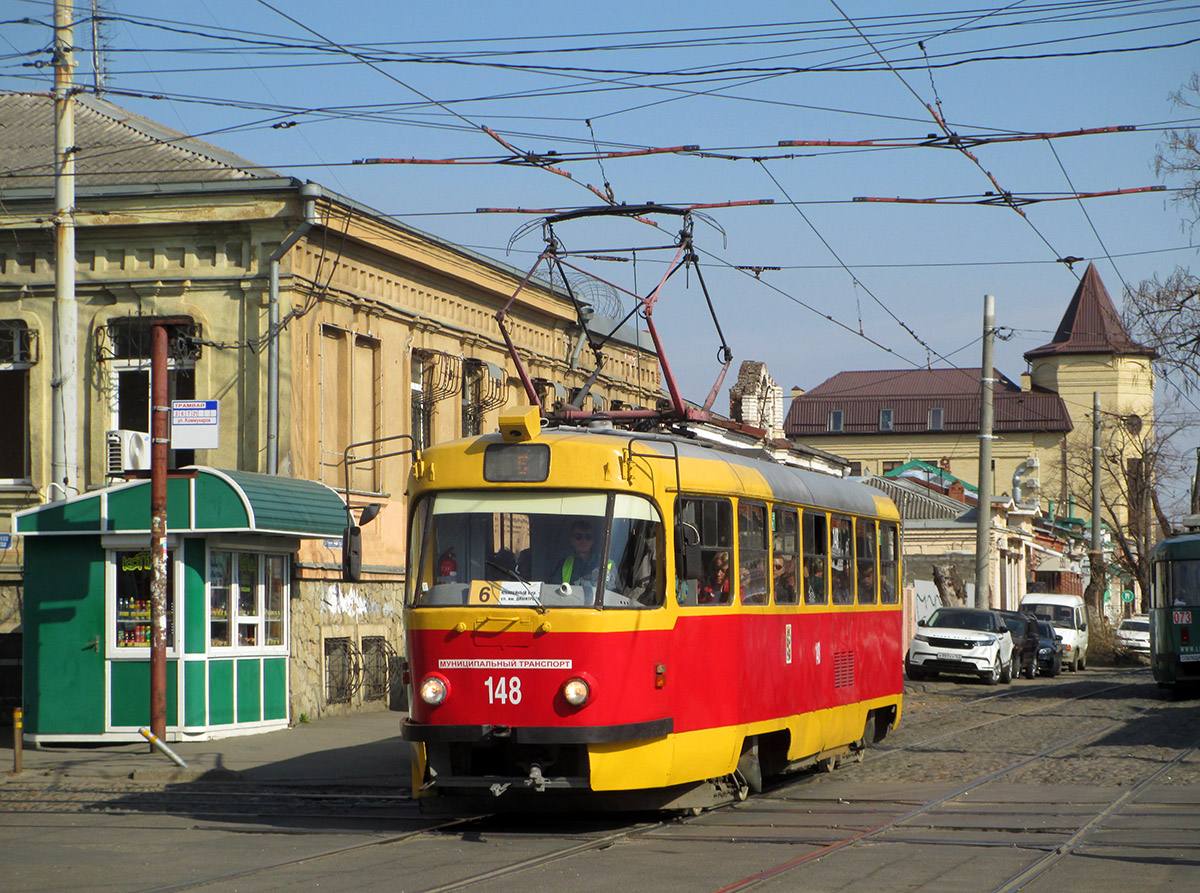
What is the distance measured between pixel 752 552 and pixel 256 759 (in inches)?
264

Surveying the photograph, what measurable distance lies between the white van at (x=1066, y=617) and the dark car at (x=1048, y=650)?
202 centimetres

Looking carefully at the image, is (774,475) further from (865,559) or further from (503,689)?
(503,689)

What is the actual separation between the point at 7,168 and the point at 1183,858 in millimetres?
18913

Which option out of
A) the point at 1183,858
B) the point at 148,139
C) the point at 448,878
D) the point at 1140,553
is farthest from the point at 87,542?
the point at 1140,553

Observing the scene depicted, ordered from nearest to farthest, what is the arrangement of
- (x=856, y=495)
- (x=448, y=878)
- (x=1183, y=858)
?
(x=448, y=878)
(x=1183, y=858)
(x=856, y=495)

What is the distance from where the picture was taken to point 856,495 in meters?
15.7

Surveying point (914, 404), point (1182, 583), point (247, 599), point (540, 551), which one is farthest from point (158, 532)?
point (914, 404)

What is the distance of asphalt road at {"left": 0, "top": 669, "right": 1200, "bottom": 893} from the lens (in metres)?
9.22

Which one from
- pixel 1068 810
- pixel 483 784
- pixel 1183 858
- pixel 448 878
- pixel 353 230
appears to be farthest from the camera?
pixel 353 230

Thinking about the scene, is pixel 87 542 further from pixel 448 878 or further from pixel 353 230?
pixel 448 878

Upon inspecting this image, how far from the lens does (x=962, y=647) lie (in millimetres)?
33219

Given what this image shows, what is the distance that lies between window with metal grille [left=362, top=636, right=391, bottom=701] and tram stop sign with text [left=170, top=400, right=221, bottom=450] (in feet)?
21.6

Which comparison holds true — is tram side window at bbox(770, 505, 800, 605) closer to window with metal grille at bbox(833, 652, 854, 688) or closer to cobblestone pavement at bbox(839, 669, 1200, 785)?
window with metal grille at bbox(833, 652, 854, 688)

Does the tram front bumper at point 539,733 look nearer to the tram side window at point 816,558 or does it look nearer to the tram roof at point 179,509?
the tram side window at point 816,558
